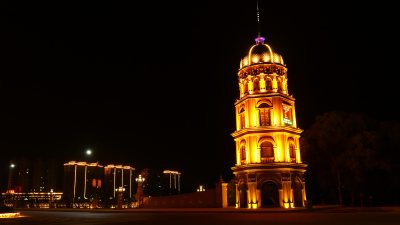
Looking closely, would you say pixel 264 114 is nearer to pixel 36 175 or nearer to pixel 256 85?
pixel 256 85

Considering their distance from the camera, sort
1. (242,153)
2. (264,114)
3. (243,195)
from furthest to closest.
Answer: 1. (242,153)
2. (243,195)
3. (264,114)

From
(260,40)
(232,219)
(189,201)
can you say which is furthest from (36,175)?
(232,219)

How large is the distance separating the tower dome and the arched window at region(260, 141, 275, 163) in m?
10.4

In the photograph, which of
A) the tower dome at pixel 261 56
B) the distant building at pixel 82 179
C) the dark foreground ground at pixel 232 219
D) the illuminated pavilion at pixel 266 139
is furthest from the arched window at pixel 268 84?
the distant building at pixel 82 179

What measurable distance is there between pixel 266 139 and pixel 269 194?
628cm

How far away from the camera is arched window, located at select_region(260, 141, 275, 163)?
46.8 m

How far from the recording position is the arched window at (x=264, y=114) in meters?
48.1

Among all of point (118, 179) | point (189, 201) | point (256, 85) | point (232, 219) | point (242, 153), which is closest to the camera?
point (232, 219)

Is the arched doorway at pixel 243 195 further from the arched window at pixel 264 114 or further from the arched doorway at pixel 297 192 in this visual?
the arched window at pixel 264 114

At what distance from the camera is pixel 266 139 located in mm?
47281

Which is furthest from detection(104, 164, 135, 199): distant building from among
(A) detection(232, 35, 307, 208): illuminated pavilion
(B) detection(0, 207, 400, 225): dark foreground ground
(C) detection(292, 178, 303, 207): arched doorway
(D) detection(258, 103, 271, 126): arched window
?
(B) detection(0, 207, 400, 225): dark foreground ground

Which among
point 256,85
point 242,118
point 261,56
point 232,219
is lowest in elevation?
point 232,219

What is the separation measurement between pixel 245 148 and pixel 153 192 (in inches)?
1762

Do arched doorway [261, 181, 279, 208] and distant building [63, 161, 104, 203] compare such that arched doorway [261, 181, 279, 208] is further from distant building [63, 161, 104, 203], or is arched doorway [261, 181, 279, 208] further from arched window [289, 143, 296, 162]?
distant building [63, 161, 104, 203]
